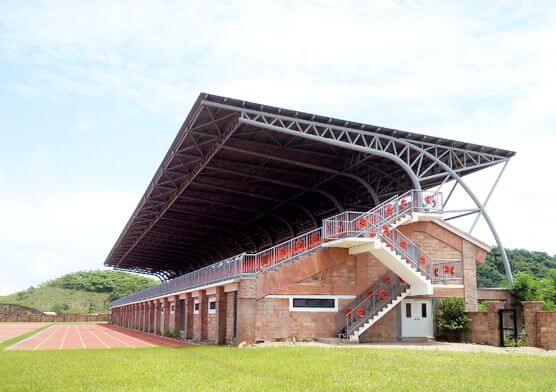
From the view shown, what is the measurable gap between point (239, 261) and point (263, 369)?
10738 millimetres

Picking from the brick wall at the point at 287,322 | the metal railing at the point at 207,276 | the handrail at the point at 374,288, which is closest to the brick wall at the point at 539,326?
the handrail at the point at 374,288

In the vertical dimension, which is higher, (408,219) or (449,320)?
(408,219)

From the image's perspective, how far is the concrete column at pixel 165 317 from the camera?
1763 inches

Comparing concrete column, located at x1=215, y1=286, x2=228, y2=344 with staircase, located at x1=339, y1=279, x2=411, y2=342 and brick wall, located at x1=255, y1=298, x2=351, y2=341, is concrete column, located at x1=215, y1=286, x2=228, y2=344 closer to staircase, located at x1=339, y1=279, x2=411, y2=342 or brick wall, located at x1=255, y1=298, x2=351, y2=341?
brick wall, located at x1=255, y1=298, x2=351, y2=341

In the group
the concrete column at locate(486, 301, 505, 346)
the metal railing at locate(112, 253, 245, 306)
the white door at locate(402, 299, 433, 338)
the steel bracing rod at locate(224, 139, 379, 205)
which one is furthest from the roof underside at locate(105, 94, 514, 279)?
the concrete column at locate(486, 301, 505, 346)

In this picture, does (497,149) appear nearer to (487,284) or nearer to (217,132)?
(217,132)

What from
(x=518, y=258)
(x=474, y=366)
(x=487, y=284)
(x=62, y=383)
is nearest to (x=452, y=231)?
(x=474, y=366)

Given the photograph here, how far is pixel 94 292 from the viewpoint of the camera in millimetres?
138625

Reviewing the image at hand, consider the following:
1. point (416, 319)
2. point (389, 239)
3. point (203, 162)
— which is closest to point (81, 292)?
point (203, 162)

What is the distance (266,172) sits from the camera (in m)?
40.3

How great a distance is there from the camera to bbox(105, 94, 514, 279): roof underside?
30.6 metres

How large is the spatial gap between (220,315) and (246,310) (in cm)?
327

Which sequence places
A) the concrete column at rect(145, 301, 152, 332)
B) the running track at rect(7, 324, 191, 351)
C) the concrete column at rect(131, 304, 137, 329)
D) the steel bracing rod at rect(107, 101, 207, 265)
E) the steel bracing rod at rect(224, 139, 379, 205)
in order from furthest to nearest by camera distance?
the concrete column at rect(131, 304, 137, 329)
the concrete column at rect(145, 301, 152, 332)
the steel bracing rod at rect(224, 139, 379, 205)
the running track at rect(7, 324, 191, 351)
the steel bracing rod at rect(107, 101, 207, 265)

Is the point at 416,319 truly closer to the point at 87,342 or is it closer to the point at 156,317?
the point at 87,342
